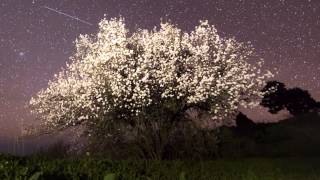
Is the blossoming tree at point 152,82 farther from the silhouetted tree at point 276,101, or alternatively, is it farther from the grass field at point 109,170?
the silhouetted tree at point 276,101

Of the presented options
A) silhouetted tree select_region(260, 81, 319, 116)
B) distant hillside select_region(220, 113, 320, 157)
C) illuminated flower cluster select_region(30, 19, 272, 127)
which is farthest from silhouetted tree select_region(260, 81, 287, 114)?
illuminated flower cluster select_region(30, 19, 272, 127)

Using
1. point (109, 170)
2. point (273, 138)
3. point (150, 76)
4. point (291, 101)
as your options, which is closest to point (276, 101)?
point (291, 101)

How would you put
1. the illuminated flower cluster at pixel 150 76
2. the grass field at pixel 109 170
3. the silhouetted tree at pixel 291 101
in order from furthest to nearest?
the silhouetted tree at pixel 291 101 < the illuminated flower cluster at pixel 150 76 < the grass field at pixel 109 170

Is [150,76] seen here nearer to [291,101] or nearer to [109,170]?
[109,170]

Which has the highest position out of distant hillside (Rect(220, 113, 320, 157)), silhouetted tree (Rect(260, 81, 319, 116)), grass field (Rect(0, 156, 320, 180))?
silhouetted tree (Rect(260, 81, 319, 116))

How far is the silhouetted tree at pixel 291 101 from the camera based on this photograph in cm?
7575

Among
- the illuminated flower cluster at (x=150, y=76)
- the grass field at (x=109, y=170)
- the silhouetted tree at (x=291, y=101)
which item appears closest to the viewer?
the grass field at (x=109, y=170)

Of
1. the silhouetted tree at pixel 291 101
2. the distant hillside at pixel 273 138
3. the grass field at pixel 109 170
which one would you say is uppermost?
the silhouetted tree at pixel 291 101

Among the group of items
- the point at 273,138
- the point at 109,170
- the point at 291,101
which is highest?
the point at 291,101

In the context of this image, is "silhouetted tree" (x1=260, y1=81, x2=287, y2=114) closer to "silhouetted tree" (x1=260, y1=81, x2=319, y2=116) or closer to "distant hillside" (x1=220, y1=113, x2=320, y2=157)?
"silhouetted tree" (x1=260, y1=81, x2=319, y2=116)

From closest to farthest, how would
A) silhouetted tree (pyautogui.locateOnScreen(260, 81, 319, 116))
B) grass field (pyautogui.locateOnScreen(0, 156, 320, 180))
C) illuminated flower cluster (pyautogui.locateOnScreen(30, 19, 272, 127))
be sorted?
grass field (pyautogui.locateOnScreen(0, 156, 320, 180))
illuminated flower cluster (pyautogui.locateOnScreen(30, 19, 272, 127))
silhouetted tree (pyautogui.locateOnScreen(260, 81, 319, 116))

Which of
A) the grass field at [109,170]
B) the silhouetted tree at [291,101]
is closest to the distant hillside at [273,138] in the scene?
the silhouetted tree at [291,101]

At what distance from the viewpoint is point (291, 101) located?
7625cm

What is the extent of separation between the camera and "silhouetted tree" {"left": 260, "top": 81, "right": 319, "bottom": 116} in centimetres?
7575
